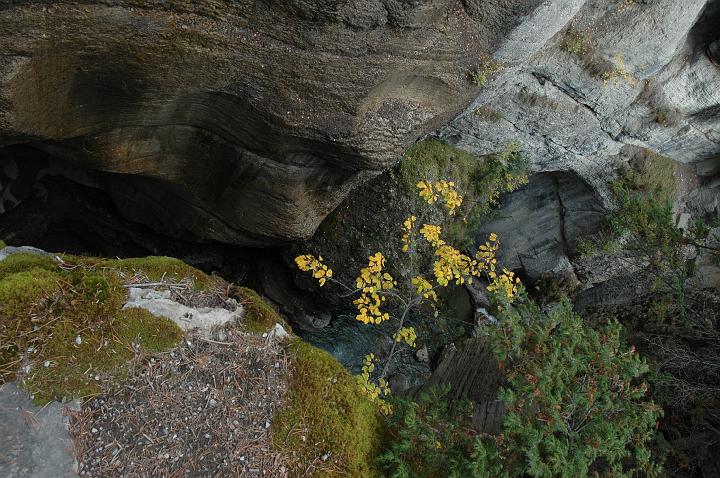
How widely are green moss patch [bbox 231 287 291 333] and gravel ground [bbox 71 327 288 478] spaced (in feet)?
0.32

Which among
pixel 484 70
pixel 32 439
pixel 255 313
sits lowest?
pixel 32 439

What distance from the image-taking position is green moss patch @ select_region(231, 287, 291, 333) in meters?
4.07

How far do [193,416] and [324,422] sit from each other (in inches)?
38.0

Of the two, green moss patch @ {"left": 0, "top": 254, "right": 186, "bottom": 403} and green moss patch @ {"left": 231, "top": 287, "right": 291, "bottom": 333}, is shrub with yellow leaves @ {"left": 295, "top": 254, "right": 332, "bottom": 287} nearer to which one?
green moss patch @ {"left": 231, "top": 287, "right": 291, "bottom": 333}

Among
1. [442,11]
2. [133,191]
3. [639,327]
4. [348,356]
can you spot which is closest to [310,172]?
[442,11]

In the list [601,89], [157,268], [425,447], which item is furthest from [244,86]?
[601,89]

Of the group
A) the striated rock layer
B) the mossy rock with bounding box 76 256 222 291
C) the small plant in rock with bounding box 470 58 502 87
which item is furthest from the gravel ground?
the small plant in rock with bounding box 470 58 502 87

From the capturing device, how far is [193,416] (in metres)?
3.55

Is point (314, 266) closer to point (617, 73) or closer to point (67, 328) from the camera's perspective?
point (67, 328)

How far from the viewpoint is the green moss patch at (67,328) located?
320 cm

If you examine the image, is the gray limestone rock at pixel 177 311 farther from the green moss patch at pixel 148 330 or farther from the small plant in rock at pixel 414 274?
the small plant in rock at pixel 414 274

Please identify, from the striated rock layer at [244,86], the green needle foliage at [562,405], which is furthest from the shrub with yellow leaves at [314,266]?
the green needle foliage at [562,405]

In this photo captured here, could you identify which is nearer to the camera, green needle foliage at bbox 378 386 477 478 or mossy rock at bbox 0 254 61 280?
mossy rock at bbox 0 254 61 280

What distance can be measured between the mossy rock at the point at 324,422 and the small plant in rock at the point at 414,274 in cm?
59
